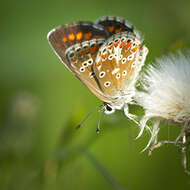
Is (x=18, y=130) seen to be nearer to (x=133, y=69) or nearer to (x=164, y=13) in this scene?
(x=133, y=69)

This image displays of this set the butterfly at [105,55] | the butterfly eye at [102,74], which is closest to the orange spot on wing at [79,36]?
the butterfly at [105,55]

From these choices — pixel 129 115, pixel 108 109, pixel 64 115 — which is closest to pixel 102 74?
pixel 108 109

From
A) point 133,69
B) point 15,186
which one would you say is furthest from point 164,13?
point 15,186

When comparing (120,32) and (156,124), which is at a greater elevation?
(120,32)

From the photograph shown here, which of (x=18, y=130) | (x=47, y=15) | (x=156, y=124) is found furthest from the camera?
(x=47, y=15)

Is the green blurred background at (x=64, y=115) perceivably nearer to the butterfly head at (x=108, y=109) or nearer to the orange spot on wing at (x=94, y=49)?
the butterfly head at (x=108, y=109)

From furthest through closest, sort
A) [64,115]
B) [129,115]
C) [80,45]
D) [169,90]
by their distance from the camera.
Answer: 1. [64,115]
2. [80,45]
3. [129,115]
4. [169,90]

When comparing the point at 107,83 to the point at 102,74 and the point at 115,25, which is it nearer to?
the point at 102,74
